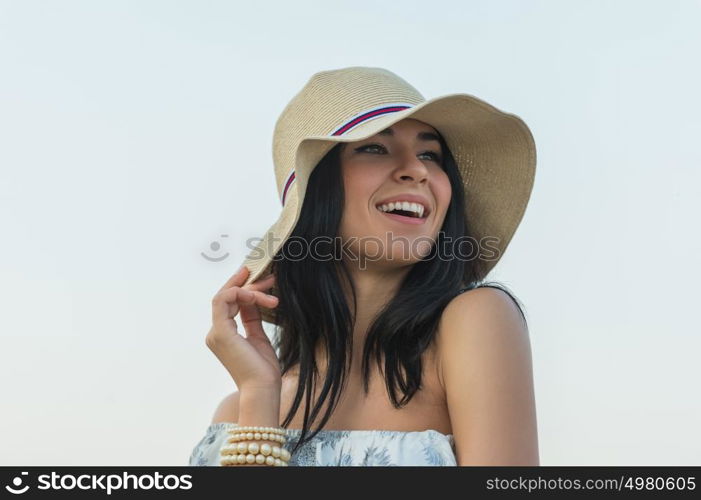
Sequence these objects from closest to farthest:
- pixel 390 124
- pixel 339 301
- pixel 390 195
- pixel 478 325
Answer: pixel 478 325, pixel 390 124, pixel 390 195, pixel 339 301

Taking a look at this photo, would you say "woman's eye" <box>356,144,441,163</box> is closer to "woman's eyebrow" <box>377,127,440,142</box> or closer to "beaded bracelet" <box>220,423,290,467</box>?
"woman's eyebrow" <box>377,127,440,142</box>

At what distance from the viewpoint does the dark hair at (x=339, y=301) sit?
3.62 meters

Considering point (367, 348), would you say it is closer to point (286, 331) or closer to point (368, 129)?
point (286, 331)

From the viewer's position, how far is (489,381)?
326 centimetres

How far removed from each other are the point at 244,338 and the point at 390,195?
737 mm

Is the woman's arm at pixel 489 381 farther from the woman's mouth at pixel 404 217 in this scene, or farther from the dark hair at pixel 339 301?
the woman's mouth at pixel 404 217

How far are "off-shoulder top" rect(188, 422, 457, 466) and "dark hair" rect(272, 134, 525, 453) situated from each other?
5 cm

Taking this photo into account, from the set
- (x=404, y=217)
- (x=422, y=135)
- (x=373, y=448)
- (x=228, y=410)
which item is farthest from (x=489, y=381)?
(x=228, y=410)

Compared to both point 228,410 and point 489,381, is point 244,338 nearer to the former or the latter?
point 228,410

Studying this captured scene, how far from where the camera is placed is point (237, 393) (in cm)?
407

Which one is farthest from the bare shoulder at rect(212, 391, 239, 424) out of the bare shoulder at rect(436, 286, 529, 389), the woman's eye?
the woman's eye

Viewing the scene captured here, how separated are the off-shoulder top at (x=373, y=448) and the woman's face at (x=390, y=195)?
0.64 m

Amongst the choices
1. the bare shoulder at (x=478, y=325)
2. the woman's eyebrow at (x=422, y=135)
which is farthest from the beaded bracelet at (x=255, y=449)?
the woman's eyebrow at (x=422, y=135)
